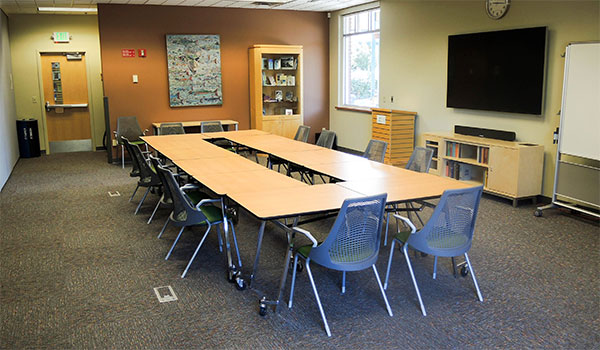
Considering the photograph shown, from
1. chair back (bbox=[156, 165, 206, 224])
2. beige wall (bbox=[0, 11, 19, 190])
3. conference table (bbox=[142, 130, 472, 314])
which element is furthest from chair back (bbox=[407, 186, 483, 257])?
beige wall (bbox=[0, 11, 19, 190])

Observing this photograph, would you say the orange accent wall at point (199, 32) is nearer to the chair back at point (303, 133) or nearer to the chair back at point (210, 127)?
the chair back at point (210, 127)

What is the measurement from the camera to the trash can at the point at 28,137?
406 inches

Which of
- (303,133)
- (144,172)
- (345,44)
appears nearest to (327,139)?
(303,133)

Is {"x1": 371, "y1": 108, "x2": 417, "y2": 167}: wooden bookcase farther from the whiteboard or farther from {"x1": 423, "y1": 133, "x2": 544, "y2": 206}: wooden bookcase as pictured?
the whiteboard

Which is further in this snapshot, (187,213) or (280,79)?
(280,79)

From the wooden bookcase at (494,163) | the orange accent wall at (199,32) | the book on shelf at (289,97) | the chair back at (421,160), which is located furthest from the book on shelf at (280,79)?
the chair back at (421,160)

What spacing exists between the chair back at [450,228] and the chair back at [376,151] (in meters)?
2.24

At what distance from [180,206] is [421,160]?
235 cm

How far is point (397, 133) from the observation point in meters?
8.54

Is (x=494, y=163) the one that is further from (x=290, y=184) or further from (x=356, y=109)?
(x=356, y=109)

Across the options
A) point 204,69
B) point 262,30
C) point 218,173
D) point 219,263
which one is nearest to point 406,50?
point 262,30

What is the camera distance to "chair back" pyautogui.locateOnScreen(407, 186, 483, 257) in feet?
11.3

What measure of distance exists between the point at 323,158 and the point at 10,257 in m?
3.12

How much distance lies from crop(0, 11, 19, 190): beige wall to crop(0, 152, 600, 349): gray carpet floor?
8.97 feet
